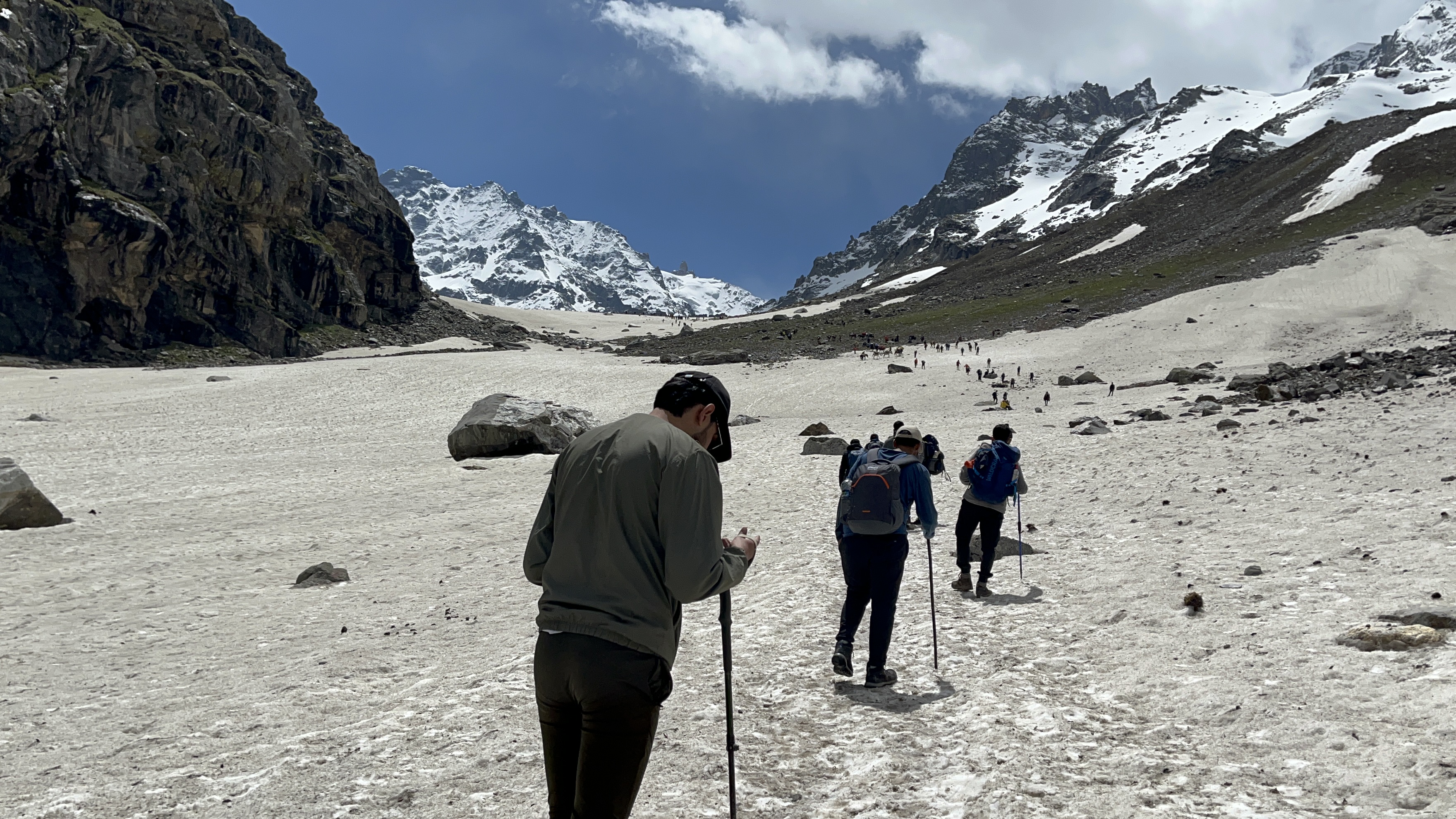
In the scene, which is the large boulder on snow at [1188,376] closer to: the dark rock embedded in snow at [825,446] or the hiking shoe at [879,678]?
the dark rock embedded in snow at [825,446]

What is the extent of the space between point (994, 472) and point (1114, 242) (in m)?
119

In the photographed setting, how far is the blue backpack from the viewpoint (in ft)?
34.9

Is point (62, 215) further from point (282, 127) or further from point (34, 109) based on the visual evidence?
point (282, 127)

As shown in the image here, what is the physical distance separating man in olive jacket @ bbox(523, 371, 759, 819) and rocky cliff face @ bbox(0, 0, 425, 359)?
83.0 meters

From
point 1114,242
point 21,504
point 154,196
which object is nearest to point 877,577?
point 21,504

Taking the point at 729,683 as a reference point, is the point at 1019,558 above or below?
below

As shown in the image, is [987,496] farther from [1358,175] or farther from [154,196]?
[1358,175]

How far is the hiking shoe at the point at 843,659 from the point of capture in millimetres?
7680

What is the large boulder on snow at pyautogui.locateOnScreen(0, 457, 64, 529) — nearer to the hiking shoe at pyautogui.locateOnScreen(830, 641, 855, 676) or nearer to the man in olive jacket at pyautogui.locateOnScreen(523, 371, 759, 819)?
the hiking shoe at pyautogui.locateOnScreen(830, 641, 855, 676)

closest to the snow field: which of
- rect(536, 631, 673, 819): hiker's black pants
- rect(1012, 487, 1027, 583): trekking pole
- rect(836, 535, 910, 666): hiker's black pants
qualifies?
rect(1012, 487, 1027, 583): trekking pole

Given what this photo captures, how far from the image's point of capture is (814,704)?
7.17 metres

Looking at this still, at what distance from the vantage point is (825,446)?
25.8m

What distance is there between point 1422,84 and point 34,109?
241m

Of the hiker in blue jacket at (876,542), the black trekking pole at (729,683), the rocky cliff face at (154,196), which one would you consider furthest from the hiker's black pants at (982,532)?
the rocky cliff face at (154,196)
